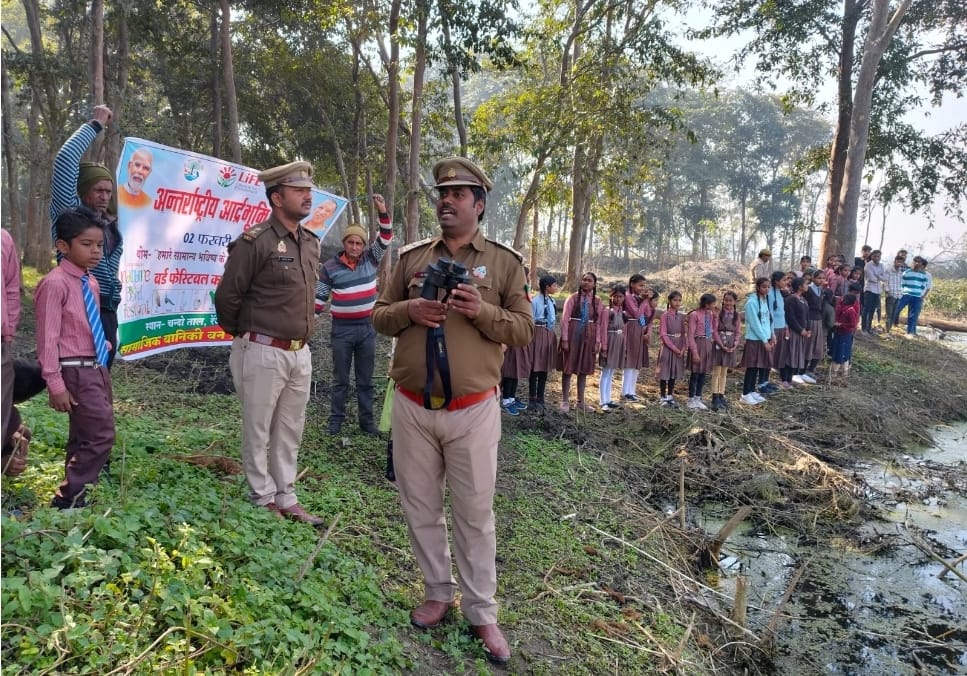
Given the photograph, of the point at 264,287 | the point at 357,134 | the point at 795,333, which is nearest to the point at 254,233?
the point at 264,287

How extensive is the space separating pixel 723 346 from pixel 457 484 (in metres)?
7.04

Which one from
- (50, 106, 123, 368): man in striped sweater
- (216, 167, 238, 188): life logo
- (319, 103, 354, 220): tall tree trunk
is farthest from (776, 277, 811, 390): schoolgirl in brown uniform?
(319, 103, 354, 220): tall tree trunk

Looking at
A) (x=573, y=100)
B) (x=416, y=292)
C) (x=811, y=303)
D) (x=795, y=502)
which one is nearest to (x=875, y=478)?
(x=795, y=502)

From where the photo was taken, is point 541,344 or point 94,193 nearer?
point 94,193

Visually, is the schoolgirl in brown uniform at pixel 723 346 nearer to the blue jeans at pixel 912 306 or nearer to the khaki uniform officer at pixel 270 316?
the khaki uniform officer at pixel 270 316

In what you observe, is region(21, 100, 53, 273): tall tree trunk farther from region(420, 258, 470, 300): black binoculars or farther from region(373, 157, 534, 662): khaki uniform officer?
region(420, 258, 470, 300): black binoculars

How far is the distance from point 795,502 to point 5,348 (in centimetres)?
634

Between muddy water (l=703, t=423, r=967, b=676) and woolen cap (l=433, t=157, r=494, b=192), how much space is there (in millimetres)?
3308

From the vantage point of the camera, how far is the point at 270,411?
3602mm

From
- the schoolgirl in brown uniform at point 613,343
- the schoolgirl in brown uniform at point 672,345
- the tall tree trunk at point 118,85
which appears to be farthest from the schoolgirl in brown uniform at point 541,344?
the tall tree trunk at point 118,85

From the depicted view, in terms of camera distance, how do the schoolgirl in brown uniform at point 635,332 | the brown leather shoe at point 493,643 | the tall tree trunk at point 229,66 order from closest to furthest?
the brown leather shoe at point 493,643, the schoolgirl in brown uniform at point 635,332, the tall tree trunk at point 229,66

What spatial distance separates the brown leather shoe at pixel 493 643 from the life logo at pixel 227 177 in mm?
4408

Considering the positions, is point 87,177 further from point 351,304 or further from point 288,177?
point 351,304

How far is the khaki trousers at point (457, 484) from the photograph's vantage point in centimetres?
283
